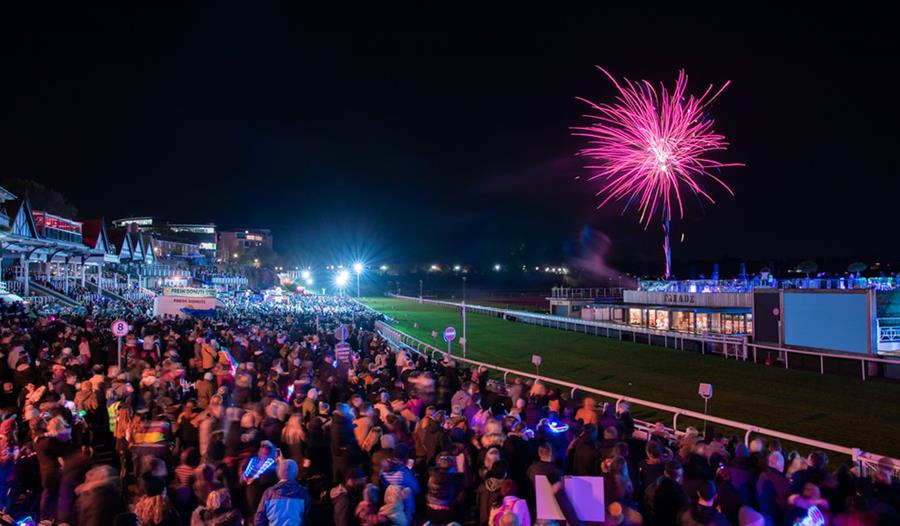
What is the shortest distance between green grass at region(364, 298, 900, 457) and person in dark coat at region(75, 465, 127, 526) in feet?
36.5

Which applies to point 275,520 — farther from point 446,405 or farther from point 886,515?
point 446,405

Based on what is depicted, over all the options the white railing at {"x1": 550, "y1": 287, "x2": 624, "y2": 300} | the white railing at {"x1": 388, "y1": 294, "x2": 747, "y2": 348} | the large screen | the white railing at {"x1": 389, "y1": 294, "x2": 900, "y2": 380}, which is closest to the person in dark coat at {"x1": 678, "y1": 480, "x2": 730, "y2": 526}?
the white railing at {"x1": 389, "y1": 294, "x2": 900, "y2": 380}

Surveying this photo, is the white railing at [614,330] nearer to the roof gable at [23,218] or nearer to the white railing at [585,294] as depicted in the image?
the white railing at [585,294]

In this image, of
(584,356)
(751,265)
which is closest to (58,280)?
(584,356)

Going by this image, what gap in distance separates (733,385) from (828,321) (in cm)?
494

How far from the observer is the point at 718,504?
5.16 m

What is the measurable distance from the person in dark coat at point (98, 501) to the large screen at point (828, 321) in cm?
2021

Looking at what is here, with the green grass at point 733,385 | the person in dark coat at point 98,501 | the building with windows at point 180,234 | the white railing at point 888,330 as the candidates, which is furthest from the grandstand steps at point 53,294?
the building with windows at point 180,234

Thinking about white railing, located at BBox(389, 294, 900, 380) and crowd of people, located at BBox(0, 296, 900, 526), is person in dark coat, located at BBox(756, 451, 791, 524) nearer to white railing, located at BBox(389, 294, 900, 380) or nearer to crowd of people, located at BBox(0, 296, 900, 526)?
crowd of people, located at BBox(0, 296, 900, 526)

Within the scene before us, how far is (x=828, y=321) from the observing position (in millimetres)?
18953

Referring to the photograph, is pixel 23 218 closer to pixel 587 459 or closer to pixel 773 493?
pixel 587 459

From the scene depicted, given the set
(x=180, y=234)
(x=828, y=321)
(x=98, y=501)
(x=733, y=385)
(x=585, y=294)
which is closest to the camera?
(x=98, y=501)

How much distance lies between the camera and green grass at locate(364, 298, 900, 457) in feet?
39.7

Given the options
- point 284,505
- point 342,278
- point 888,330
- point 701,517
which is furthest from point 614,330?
point 342,278
